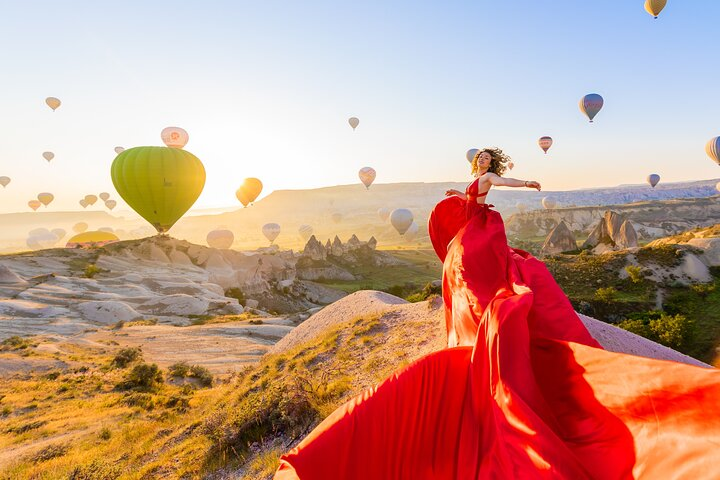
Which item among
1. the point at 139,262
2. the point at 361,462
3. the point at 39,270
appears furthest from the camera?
the point at 139,262

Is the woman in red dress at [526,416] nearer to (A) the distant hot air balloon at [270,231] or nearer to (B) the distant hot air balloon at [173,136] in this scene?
(B) the distant hot air balloon at [173,136]

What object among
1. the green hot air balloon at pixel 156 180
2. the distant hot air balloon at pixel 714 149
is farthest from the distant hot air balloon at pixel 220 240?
the distant hot air balloon at pixel 714 149

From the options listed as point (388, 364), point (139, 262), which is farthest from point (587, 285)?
point (139, 262)

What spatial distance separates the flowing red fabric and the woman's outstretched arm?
164 cm

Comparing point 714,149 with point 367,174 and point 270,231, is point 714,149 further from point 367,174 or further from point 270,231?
point 270,231

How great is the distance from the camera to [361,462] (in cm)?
326

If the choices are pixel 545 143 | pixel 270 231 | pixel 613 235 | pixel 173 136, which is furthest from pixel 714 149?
pixel 270 231

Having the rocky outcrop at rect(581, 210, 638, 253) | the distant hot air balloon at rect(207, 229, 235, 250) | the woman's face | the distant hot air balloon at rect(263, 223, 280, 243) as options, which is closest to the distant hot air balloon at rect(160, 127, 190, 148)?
the distant hot air balloon at rect(207, 229, 235, 250)

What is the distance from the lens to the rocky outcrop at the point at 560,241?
59756 millimetres

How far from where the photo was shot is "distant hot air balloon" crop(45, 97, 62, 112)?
276 feet

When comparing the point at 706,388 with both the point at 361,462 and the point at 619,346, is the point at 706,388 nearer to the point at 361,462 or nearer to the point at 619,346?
the point at 361,462

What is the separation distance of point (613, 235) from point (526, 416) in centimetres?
6222

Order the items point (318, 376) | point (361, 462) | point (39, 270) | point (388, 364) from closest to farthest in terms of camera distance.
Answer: point (361, 462), point (388, 364), point (318, 376), point (39, 270)

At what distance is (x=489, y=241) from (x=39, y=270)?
53408mm
